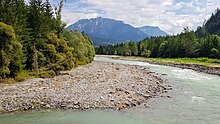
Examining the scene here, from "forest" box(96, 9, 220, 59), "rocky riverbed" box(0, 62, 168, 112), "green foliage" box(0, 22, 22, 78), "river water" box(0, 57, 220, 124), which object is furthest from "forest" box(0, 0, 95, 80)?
"forest" box(96, 9, 220, 59)

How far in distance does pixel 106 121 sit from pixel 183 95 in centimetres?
1672

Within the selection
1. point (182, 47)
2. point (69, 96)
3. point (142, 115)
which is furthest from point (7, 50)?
point (182, 47)

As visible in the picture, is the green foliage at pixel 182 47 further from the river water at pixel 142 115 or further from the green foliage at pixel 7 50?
the green foliage at pixel 7 50

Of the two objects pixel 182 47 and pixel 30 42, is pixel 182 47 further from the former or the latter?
pixel 30 42

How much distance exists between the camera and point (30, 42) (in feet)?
164

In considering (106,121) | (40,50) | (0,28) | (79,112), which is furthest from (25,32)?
(106,121)

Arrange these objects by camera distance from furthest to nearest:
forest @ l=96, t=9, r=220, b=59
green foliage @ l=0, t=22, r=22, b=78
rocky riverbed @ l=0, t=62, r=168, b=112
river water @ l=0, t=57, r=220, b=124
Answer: forest @ l=96, t=9, r=220, b=59 < green foliage @ l=0, t=22, r=22, b=78 < rocky riverbed @ l=0, t=62, r=168, b=112 < river water @ l=0, t=57, r=220, b=124

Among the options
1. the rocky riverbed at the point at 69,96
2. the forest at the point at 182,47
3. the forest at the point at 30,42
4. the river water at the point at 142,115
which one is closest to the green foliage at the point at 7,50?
the forest at the point at 30,42

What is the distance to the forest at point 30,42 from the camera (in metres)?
39.2

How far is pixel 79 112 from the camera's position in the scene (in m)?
25.3

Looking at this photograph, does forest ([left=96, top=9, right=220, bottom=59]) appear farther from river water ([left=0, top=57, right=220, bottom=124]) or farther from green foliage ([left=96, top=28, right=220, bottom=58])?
river water ([left=0, top=57, right=220, bottom=124])

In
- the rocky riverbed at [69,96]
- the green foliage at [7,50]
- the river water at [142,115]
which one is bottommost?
the river water at [142,115]

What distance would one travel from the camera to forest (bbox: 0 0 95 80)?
39.2m

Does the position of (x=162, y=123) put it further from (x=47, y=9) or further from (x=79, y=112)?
(x=47, y=9)
